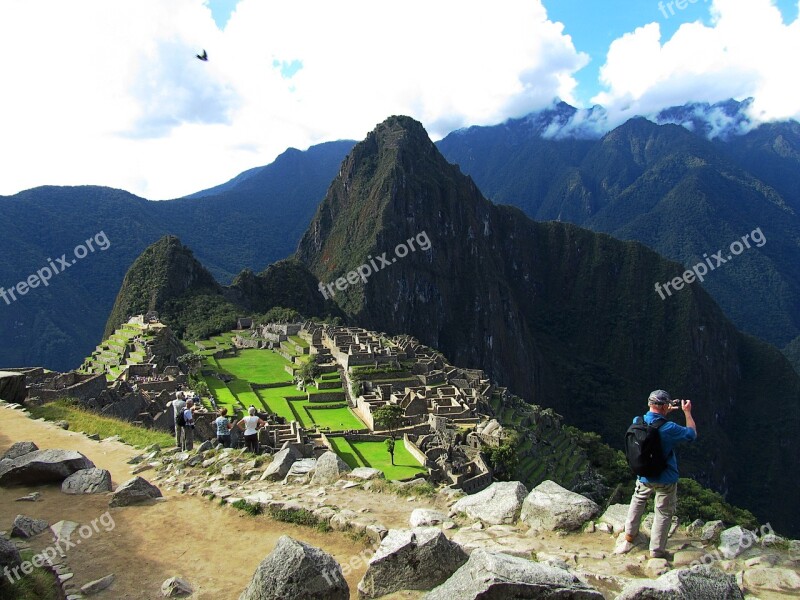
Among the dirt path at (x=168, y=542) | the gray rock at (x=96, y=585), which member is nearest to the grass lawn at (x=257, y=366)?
the dirt path at (x=168, y=542)

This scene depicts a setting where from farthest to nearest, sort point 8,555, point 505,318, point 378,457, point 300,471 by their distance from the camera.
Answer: point 505,318, point 378,457, point 300,471, point 8,555

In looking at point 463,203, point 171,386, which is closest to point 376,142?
point 463,203

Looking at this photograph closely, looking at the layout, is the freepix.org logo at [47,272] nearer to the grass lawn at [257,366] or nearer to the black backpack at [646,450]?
the grass lawn at [257,366]

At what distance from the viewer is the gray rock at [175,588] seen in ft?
24.5

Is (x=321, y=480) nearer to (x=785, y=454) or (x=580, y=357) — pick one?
(x=785, y=454)

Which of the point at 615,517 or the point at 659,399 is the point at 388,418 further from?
the point at 659,399

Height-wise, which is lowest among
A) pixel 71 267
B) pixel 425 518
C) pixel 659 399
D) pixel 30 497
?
pixel 425 518

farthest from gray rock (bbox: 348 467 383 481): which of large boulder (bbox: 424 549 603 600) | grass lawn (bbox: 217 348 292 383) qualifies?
grass lawn (bbox: 217 348 292 383)

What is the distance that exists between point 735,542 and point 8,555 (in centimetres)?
851

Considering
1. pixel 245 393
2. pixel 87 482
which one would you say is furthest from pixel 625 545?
pixel 245 393

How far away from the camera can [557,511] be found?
855cm

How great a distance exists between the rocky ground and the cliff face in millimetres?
117073

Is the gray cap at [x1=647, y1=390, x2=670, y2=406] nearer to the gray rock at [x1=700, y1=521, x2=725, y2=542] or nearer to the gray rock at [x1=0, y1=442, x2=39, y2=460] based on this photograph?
the gray rock at [x1=700, y1=521, x2=725, y2=542]

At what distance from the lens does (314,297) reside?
116812 mm
